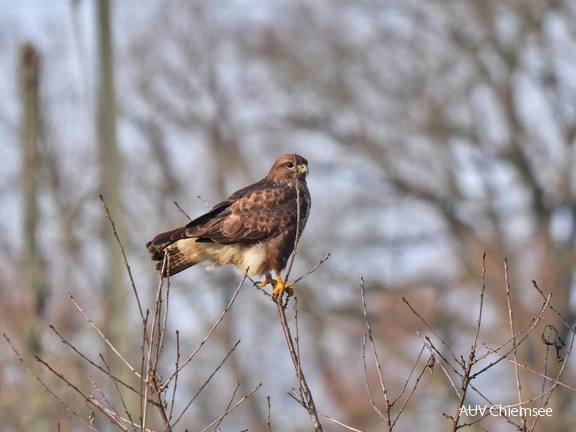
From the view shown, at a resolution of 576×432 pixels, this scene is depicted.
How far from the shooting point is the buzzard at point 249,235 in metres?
6.43

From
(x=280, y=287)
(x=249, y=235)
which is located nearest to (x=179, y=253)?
(x=249, y=235)

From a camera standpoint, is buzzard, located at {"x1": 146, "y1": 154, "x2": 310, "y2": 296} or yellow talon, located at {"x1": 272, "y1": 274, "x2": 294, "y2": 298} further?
buzzard, located at {"x1": 146, "y1": 154, "x2": 310, "y2": 296}

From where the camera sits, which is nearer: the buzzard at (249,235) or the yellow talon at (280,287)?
the yellow talon at (280,287)

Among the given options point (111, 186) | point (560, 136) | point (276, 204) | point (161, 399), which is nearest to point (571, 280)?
point (560, 136)

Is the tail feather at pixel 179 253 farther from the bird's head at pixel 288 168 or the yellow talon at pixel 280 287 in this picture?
the bird's head at pixel 288 168

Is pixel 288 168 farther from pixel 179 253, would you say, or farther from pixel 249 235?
pixel 179 253

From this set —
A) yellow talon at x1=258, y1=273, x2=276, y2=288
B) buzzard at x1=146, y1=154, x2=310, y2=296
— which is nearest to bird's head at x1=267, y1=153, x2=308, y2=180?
buzzard at x1=146, y1=154, x2=310, y2=296

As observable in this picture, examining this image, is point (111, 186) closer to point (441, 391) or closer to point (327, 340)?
point (441, 391)

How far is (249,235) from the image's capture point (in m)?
6.54

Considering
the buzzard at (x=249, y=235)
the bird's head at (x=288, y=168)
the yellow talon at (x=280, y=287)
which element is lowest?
the yellow talon at (x=280, y=287)

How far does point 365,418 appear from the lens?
62.0 ft

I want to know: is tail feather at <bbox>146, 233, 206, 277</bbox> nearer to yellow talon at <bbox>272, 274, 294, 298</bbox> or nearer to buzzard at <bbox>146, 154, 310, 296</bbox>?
buzzard at <bbox>146, 154, 310, 296</bbox>

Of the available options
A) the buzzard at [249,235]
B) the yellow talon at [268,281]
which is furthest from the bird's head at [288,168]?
the yellow talon at [268,281]

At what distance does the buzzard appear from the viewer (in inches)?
253
